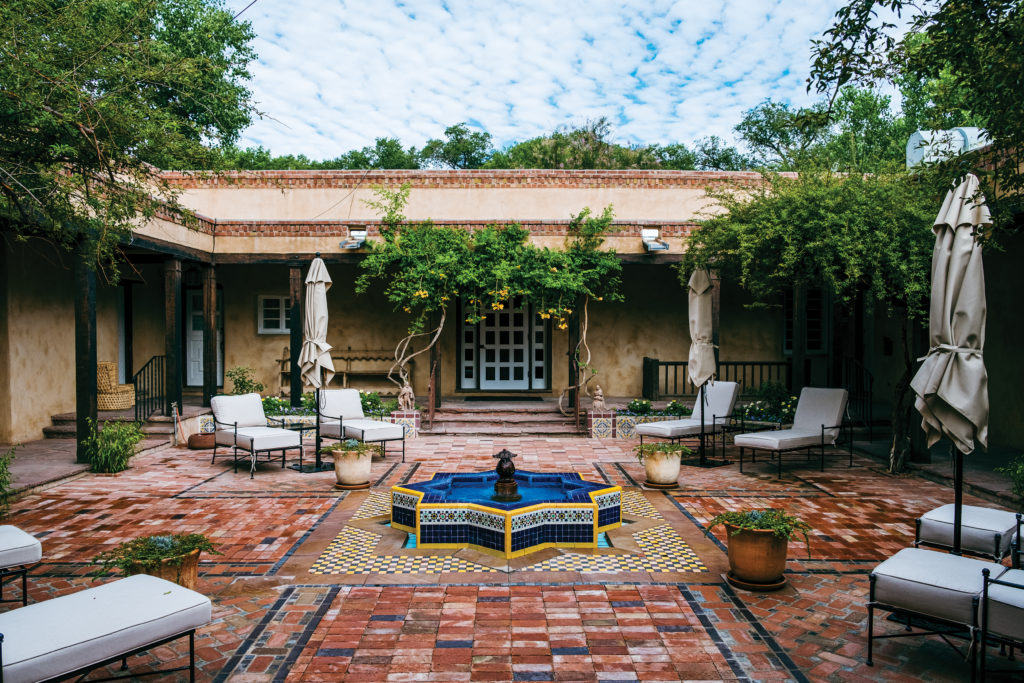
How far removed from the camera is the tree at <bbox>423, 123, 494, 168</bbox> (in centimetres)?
3362

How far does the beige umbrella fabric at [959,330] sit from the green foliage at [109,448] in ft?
30.8

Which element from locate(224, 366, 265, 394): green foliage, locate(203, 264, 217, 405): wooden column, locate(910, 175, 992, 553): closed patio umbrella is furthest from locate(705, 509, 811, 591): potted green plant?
locate(224, 366, 265, 394): green foliage

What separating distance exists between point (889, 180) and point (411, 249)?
26.4ft

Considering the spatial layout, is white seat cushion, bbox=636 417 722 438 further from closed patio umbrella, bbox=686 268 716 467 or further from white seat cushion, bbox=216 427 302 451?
white seat cushion, bbox=216 427 302 451

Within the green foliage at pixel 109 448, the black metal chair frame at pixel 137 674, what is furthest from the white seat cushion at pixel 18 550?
the green foliage at pixel 109 448

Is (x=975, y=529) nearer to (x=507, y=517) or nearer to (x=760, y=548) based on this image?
(x=760, y=548)

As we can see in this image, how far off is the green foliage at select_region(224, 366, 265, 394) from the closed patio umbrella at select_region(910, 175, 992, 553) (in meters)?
12.0

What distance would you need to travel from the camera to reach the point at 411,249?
12359 mm

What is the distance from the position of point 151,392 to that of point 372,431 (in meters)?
5.89

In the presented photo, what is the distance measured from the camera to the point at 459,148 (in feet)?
110

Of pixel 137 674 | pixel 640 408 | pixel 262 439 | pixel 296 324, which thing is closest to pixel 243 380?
pixel 296 324

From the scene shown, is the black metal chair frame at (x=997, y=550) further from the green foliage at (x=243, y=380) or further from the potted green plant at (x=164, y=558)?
the green foliage at (x=243, y=380)

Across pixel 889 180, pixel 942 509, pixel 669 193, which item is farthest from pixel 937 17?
pixel 669 193

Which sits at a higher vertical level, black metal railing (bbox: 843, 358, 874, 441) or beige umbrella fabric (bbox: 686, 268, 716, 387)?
beige umbrella fabric (bbox: 686, 268, 716, 387)
